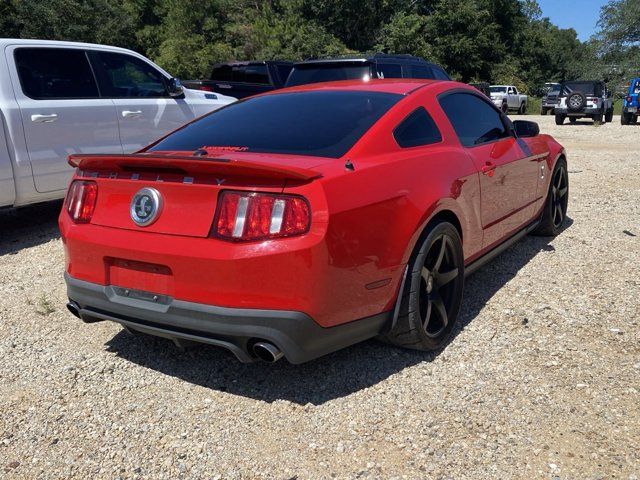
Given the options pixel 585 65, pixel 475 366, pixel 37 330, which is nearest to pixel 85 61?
pixel 37 330

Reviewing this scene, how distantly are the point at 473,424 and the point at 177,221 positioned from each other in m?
1.60

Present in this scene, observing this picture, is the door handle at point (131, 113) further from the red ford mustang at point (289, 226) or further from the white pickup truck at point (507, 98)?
the white pickup truck at point (507, 98)

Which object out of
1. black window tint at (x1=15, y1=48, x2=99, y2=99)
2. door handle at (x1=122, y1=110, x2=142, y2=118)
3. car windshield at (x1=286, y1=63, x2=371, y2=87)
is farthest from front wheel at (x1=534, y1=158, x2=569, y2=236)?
black window tint at (x1=15, y1=48, x2=99, y2=99)

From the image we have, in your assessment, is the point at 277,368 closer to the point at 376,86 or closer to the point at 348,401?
the point at 348,401

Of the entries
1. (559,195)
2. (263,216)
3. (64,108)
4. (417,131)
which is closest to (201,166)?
(263,216)

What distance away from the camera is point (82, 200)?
3.07 metres

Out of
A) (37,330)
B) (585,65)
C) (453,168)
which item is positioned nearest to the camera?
(453,168)

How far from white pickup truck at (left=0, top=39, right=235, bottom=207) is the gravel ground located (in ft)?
5.35

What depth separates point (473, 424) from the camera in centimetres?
268

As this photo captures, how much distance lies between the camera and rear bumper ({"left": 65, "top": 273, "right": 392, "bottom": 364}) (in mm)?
2555

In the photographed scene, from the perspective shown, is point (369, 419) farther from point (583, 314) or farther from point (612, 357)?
point (583, 314)

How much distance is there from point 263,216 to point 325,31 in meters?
34.5

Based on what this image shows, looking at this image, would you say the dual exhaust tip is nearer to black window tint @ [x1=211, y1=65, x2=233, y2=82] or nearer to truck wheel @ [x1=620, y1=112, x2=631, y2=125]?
black window tint @ [x1=211, y1=65, x2=233, y2=82]

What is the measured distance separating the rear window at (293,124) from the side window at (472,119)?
58 centimetres
